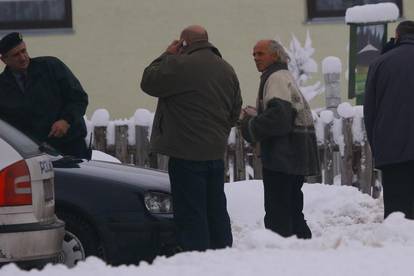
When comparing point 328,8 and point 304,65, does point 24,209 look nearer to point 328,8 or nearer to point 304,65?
point 304,65

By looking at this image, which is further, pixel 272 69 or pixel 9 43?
pixel 9 43

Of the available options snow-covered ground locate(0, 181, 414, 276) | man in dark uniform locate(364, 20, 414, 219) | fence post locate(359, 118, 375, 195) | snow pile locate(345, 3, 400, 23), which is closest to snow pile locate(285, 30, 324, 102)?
snow pile locate(345, 3, 400, 23)

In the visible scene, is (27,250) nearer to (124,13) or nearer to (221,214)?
(221,214)

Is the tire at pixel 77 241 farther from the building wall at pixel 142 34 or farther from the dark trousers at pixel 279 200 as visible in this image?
the building wall at pixel 142 34

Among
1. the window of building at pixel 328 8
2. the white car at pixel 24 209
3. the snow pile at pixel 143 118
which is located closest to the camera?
the white car at pixel 24 209

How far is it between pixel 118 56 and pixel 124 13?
588 mm

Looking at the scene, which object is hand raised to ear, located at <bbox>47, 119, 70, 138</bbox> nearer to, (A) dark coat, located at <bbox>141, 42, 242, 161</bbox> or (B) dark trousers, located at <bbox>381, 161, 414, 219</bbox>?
(A) dark coat, located at <bbox>141, 42, 242, 161</bbox>

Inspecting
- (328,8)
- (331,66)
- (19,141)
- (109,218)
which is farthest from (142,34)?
(19,141)

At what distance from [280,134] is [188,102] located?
0.90m

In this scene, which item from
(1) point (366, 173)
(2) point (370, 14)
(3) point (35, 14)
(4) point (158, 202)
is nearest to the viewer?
(4) point (158, 202)

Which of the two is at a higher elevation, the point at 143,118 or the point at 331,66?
the point at 331,66

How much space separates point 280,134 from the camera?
333 inches

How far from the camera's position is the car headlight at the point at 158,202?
7.75 meters

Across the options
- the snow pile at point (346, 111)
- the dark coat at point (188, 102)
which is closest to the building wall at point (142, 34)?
the snow pile at point (346, 111)
